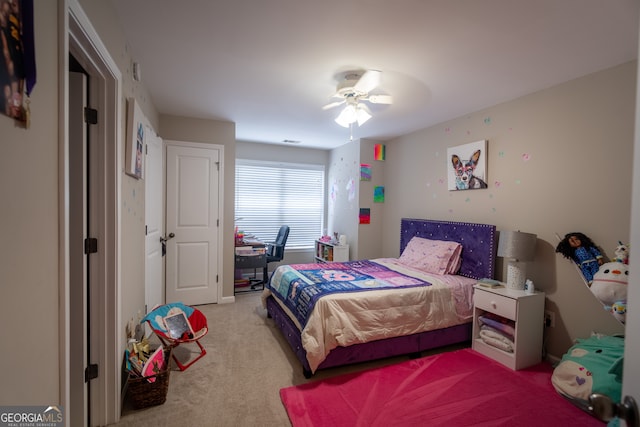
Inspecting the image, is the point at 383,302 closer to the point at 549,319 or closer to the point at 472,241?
the point at 472,241

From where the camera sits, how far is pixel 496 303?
257 centimetres

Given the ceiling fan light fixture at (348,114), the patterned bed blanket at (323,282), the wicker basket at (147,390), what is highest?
the ceiling fan light fixture at (348,114)

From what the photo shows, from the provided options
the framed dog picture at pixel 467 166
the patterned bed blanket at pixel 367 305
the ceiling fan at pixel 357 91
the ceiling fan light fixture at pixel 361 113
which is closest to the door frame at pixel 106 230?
the patterned bed blanket at pixel 367 305

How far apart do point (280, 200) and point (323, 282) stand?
3.10 meters

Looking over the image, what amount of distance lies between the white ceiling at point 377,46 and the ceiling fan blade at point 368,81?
62mm

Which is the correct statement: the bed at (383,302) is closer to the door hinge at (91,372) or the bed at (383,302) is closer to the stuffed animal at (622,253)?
the stuffed animal at (622,253)

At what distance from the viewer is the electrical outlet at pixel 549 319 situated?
257 cm

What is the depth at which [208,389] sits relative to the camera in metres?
2.16

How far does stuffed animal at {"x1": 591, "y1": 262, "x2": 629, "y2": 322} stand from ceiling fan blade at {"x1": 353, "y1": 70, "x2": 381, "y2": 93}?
2.20 meters

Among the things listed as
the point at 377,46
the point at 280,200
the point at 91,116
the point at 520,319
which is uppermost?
the point at 377,46

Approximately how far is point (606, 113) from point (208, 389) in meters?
3.71

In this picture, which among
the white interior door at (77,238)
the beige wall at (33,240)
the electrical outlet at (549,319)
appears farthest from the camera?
the electrical outlet at (549,319)

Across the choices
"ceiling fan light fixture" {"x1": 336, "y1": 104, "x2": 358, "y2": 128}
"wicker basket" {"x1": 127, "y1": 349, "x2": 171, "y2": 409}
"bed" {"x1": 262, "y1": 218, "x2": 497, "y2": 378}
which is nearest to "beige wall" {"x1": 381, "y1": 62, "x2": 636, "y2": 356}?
"bed" {"x1": 262, "y1": 218, "x2": 497, "y2": 378}

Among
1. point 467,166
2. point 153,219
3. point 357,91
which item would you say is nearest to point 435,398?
point 467,166
